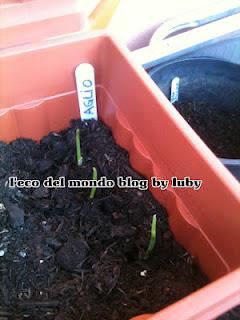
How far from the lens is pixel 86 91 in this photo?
2.28 ft

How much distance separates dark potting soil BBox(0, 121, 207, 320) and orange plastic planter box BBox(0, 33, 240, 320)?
34 mm

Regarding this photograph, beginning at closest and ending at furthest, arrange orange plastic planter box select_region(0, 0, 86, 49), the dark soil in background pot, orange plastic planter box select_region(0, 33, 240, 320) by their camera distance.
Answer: orange plastic planter box select_region(0, 33, 240, 320) < orange plastic planter box select_region(0, 0, 86, 49) < the dark soil in background pot

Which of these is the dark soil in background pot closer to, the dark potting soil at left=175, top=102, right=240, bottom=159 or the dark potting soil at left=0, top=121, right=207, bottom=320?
the dark potting soil at left=175, top=102, right=240, bottom=159

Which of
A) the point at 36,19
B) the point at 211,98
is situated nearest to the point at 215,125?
the point at 211,98

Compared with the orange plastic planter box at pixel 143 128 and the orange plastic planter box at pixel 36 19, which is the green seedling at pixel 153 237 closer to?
the orange plastic planter box at pixel 143 128

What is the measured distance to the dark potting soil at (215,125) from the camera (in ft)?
2.89

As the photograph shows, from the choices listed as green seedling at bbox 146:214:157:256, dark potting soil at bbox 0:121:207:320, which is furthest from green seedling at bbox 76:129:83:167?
green seedling at bbox 146:214:157:256

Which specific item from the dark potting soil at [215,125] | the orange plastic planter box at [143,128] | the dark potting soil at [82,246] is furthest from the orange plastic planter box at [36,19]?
the dark potting soil at [215,125]

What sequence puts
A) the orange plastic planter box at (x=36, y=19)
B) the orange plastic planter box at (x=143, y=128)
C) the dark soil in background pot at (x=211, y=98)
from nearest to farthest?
1. the orange plastic planter box at (x=143, y=128)
2. the orange plastic planter box at (x=36, y=19)
3. the dark soil in background pot at (x=211, y=98)

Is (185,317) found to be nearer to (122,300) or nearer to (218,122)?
(122,300)

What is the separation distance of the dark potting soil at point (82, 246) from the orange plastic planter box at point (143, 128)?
3 cm

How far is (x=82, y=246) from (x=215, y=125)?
1.52 feet

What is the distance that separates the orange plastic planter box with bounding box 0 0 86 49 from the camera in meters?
0.62

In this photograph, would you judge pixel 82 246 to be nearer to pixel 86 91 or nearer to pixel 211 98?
pixel 86 91
